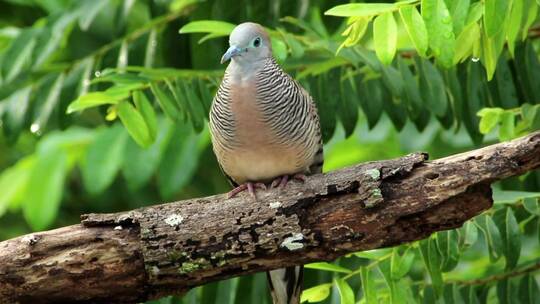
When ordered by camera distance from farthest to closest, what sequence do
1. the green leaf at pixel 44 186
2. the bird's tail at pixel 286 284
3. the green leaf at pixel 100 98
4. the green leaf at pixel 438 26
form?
the green leaf at pixel 44 186
the bird's tail at pixel 286 284
the green leaf at pixel 100 98
the green leaf at pixel 438 26

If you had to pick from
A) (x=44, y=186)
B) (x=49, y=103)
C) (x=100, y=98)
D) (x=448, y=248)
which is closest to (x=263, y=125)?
(x=100, y=98)

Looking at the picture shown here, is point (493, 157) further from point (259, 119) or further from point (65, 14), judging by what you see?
point (65, 14)

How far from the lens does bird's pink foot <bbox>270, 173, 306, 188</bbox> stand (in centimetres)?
415

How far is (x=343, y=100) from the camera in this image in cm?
483

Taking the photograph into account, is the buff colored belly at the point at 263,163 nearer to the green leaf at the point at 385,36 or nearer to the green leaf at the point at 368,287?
the green leaf at the point at 368,287

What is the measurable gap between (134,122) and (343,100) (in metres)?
1.02

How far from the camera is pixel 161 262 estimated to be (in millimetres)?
3746

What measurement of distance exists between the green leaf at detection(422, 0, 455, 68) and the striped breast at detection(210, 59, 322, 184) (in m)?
1.00

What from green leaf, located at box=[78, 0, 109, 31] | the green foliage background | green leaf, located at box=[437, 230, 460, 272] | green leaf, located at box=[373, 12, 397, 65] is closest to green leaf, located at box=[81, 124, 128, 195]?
the green foliage background

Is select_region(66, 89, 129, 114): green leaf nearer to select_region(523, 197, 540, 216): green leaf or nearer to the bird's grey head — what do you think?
the bird's grey head

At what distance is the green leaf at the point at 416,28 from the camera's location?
11.5 ft

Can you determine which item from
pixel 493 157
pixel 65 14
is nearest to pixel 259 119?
pixel 493 157

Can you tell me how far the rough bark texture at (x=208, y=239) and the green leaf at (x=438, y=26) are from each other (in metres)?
0.39

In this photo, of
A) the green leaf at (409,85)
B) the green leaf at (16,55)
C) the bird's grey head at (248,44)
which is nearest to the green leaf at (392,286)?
the green leaf at (409,85)
